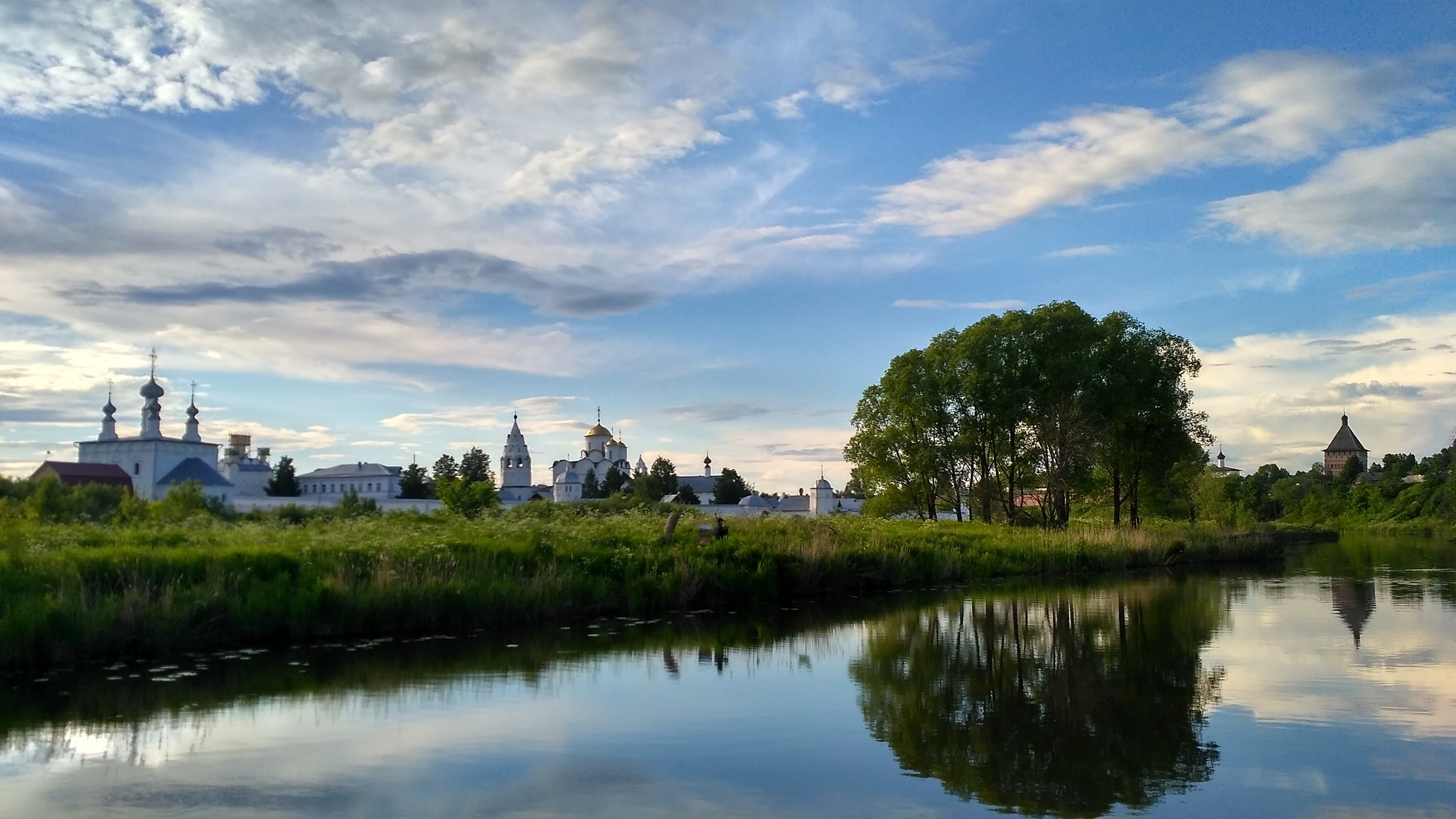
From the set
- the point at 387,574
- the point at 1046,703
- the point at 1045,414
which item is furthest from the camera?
the point at 1045,414

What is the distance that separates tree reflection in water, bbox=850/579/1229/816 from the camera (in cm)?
799

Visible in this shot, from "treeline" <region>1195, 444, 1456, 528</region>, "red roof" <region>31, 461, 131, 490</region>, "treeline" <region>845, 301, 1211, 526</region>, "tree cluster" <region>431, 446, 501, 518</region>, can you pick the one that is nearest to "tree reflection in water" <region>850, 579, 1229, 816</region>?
"tree cluster" <region>431, 446, 501, 518</region>

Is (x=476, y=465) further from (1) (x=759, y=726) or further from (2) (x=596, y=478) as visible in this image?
(1) (x=759, y=726)

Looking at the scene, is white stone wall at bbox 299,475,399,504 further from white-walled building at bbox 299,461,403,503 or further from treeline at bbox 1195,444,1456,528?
treeline at bbox 1195,444,1456,528

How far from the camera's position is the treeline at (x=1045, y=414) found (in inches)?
1783

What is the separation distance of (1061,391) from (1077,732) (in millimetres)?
38131

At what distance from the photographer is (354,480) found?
146m

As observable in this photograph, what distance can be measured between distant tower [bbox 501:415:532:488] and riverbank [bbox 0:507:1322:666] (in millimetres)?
114308

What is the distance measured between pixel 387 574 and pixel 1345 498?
11446 cm

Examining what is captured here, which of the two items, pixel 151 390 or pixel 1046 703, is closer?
pixel 1046 703

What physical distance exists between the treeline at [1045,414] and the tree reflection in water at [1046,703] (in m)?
26.5

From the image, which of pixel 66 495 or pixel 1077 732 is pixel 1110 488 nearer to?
pixel 1077 732

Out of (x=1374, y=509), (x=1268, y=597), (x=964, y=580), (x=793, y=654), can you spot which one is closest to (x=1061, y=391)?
(x=964, y=580)

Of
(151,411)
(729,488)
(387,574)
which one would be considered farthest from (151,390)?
(387,574)
